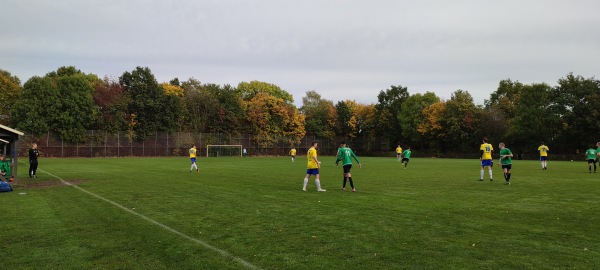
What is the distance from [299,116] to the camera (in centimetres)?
8269

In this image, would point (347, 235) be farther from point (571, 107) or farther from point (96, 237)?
point (571, 107)

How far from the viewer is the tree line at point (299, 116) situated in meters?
57.4

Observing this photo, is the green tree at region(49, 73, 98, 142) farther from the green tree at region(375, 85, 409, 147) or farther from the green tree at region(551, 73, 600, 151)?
the green tree at region(551, 73, 600, 151)

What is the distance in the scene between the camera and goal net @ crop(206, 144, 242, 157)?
71062 millimetres

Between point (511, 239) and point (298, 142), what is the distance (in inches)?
2895

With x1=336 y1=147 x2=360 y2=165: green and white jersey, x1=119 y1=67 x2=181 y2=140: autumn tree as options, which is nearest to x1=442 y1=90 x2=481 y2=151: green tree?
x1=119 y1=67 x2=181 y2=140: autumn tree

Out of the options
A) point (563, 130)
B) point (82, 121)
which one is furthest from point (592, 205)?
point (82, 121)

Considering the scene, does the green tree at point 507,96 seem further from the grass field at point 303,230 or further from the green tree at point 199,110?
the grass field at point 303,230

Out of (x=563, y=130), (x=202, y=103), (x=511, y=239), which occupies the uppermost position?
(x=202, y=103)

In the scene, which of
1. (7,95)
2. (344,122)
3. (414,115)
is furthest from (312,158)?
(344,122)

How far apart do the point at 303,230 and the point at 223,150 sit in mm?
65695

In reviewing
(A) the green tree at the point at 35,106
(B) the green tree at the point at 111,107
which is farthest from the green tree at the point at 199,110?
(A) the green tree at the point at 35,106

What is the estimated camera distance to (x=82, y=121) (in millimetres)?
60875

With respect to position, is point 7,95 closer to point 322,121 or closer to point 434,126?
point 322,121
